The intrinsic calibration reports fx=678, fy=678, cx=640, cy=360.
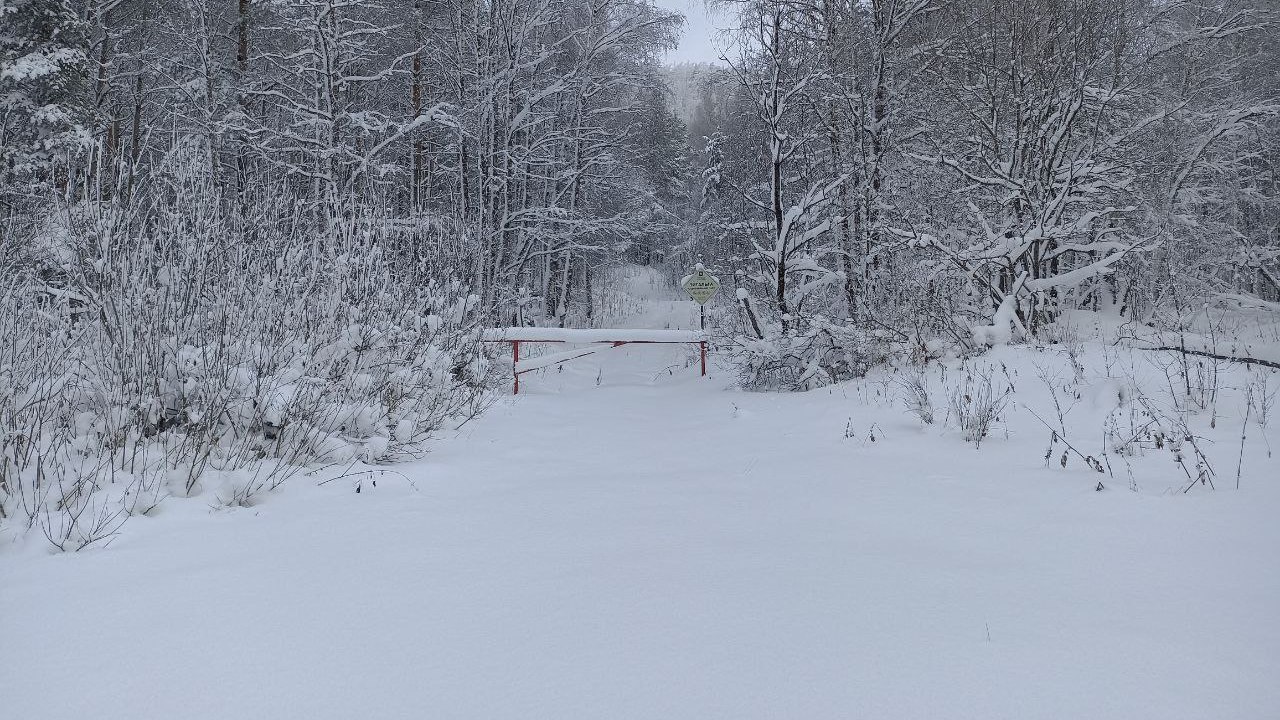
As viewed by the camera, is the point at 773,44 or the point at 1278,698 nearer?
the point at 1278,698

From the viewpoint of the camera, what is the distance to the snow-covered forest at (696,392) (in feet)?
6.70

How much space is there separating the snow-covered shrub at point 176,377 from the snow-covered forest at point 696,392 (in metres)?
0.03

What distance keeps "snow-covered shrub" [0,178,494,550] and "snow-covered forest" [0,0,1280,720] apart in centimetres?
3

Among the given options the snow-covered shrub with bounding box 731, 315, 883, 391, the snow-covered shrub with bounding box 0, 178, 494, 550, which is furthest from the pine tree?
the snow-covered shrub with bounding box 731, 315, 883, 391

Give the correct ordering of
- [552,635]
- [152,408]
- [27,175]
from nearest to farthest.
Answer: [552,635], [152,408], [27,175]

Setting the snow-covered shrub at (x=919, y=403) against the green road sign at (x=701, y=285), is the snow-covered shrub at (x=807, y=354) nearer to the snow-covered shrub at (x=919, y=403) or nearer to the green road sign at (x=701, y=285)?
the snow-covered shrub at (x=919, y=403)

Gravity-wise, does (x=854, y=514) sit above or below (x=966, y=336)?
below

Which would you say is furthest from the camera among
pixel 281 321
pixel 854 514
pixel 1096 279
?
pixel 1096 279

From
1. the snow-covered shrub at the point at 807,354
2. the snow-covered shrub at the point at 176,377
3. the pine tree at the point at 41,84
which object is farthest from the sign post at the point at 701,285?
the pine tree at the point at 41,84

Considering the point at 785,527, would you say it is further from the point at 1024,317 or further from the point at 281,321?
the point at 1024,317

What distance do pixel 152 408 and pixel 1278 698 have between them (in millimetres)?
4486

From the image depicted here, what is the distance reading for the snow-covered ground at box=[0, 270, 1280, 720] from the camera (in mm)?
1587

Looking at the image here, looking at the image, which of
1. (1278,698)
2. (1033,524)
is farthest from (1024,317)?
(1278,698)

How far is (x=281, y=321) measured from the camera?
412 cm
